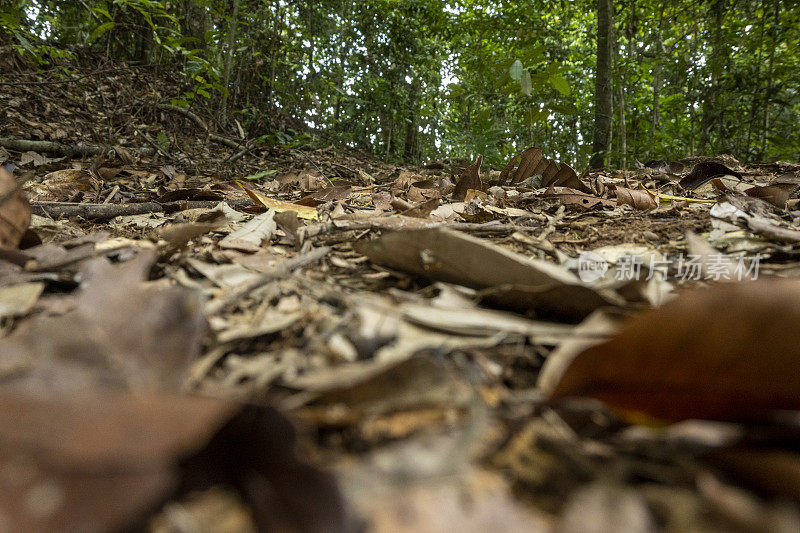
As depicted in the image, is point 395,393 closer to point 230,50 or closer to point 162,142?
point 162,142

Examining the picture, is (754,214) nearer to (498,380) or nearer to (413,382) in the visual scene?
(498,380)

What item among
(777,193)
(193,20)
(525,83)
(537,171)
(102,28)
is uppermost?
(193,20)

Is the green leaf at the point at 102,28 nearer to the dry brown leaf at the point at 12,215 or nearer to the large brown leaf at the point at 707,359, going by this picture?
the dry brown leaf at the point at 12,215

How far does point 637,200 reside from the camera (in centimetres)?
185

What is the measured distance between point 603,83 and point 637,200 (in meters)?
2.36

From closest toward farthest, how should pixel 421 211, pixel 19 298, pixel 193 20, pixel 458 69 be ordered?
pixel 19 298 < pixel 421 211 < pixel 193 20 < pixel 458 69

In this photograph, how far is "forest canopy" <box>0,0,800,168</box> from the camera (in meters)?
3.66

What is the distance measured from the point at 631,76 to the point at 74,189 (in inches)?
172

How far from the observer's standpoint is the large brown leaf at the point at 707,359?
0.46 metres

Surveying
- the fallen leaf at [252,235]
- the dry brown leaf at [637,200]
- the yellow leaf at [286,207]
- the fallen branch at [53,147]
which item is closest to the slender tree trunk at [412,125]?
the fallen branch at [53,147]

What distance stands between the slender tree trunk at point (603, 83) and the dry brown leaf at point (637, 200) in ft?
6.44

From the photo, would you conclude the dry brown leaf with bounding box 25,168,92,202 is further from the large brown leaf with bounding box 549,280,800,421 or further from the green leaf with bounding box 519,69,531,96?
the green leaf with bounding box 519,69,531,96

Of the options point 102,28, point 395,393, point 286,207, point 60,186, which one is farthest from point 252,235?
point 102,28

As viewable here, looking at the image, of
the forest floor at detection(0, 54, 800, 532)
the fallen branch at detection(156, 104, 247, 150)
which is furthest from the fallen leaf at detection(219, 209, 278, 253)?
the fallen branch at detection(156, 104, 247, 150)
